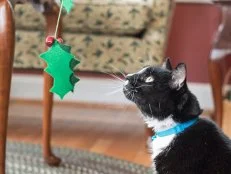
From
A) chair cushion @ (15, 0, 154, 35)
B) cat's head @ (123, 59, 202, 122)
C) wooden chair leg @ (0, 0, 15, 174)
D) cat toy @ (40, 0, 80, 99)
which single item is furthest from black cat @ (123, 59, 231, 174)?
chair cushion @ (15, 0, 154, 35)

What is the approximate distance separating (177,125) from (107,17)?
3.03 feet

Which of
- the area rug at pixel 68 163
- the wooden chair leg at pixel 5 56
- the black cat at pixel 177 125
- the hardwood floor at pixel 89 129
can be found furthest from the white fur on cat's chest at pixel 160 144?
the hardwood floor at pixel 89 129

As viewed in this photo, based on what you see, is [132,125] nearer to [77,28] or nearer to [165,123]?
[77,28]

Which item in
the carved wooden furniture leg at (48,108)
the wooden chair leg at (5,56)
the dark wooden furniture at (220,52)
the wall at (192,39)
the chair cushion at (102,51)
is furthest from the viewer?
the wall at (192,39)

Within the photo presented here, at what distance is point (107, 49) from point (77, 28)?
16 cm

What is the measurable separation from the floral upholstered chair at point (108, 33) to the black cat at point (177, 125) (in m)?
0.74

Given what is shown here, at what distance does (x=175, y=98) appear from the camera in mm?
921

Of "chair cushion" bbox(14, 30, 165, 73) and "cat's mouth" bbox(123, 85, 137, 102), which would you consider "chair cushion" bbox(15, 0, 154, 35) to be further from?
"cat's mouth" bbox(123, 85, 137, 102)

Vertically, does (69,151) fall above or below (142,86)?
below

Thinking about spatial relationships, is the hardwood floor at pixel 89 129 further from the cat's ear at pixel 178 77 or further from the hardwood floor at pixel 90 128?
the cat's ear at pixel 178 77

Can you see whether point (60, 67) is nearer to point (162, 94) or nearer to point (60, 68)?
point (60, 68)

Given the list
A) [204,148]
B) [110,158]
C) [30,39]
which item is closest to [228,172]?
[204,148]

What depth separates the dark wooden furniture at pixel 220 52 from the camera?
5.26 feet

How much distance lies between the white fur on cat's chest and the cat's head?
5 cm
